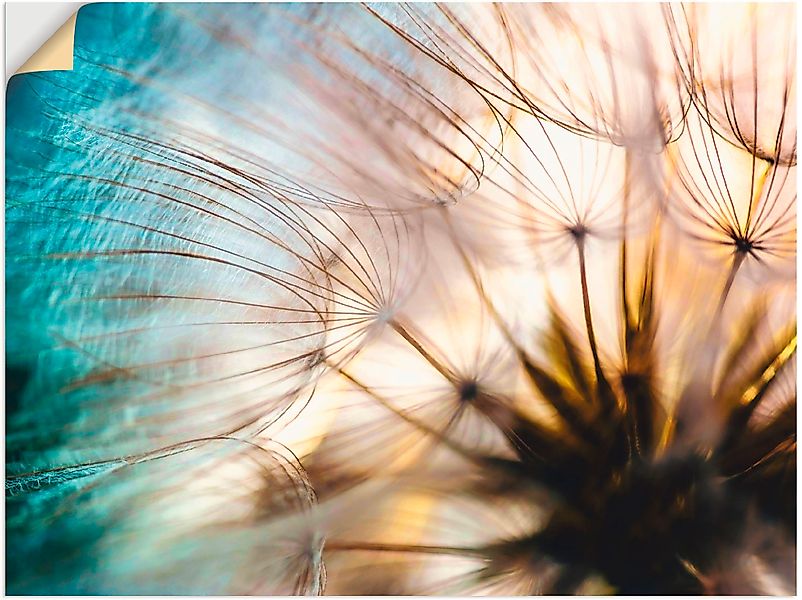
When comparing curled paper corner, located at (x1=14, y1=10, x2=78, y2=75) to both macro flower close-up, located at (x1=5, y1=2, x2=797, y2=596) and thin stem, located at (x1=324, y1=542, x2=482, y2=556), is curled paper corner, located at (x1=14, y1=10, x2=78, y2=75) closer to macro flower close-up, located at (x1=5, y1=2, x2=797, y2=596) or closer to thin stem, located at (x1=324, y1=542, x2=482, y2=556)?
macro flower close-up, located at (x1=5, y1=2, x2=797, y2=596)

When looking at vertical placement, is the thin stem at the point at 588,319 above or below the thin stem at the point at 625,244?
below

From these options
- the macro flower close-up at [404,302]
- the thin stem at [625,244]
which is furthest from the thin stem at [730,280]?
the thin stem at [625,244]

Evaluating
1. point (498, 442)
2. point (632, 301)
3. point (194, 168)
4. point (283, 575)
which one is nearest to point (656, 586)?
point (498, 442)

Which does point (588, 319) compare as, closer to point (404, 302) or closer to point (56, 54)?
point (404, 302)

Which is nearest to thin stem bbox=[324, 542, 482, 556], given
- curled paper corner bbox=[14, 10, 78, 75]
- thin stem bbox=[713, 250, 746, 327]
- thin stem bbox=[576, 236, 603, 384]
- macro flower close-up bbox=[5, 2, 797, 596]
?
macro flower close-up bbox=[5, 2, 797, 596]

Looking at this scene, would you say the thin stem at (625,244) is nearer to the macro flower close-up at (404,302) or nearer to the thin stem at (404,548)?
the macro flower close-up at (404,302)

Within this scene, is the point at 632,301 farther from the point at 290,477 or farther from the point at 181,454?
the point at 181,454
